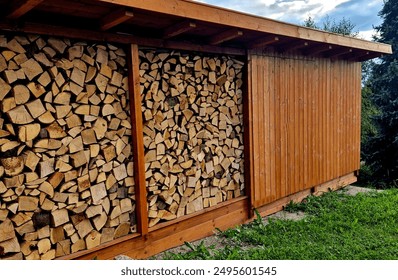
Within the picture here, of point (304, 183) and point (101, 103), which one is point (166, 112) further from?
point (304, 183)

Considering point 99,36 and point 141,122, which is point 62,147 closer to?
point 141,122

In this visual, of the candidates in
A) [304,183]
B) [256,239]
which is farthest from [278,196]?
[256,239]

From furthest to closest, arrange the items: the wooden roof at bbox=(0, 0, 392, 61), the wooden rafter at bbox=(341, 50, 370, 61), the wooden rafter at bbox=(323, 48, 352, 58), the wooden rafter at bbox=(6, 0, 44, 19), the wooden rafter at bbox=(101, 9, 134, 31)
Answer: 1. the wooden rafter at bbox=(341, 50, 370, 61)
2. the wooden rafter at bbox=(323, 48, 352, 58)
3. the wooden rafter at bbox=(101, 9, 134, 31)
4. the wooden roof at bbox=(0, 0, 392, 61)
5. the wooden rafter at bbox=(6, 0, 44, 19)

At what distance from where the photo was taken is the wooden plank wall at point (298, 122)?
3951 millimetres

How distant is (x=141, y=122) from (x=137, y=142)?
180mm

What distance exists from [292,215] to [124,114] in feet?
8.41

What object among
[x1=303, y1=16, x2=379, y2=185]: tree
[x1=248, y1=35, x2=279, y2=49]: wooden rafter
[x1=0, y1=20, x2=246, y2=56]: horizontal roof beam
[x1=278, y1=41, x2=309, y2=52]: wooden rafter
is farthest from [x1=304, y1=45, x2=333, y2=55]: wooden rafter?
[x1=303, y1=16, x2=379, y2=185]: tree

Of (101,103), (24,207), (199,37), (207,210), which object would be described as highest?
(199,37)

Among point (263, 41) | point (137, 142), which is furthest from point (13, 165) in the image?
point (263, 41)

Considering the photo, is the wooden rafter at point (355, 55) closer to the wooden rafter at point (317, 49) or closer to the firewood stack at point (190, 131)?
the wooden rafter at point (317, 49)

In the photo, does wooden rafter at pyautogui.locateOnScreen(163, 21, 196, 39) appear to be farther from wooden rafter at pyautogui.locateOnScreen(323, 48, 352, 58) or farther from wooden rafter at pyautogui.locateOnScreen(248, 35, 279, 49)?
wooden rafter at pyautogui.locateOnScreen(323, 48, 352, 58)

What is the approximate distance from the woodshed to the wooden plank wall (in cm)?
3

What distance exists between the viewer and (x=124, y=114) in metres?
2.82

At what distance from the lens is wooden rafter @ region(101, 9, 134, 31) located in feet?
7.55
